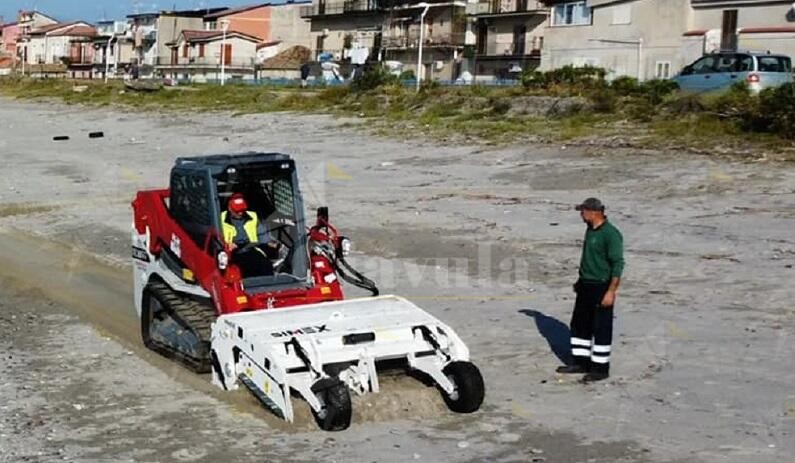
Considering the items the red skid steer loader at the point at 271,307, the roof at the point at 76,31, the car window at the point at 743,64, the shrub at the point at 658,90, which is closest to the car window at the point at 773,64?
the car window at the point at 743,64

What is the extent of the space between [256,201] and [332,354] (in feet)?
8.88

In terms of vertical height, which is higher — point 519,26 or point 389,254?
point 519,26

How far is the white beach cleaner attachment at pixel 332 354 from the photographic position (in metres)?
9.41

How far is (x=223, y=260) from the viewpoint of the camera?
1089 cm

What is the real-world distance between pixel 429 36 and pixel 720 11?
34.8 m

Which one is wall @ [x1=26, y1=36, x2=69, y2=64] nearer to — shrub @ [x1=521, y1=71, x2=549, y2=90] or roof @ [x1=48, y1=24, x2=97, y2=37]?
roof @ [x1=48, y1=24, x2=97, y2=37]

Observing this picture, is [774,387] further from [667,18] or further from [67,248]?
[667,18]

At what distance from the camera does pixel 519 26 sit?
72250 millimetres

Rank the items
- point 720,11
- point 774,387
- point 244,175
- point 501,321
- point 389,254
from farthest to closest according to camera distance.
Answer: point 720,11
point 389,254
point 501,321
point 244,175
point 774,387

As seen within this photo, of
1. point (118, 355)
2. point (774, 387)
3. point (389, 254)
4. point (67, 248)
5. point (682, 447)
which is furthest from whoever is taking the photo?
point (67, 248)

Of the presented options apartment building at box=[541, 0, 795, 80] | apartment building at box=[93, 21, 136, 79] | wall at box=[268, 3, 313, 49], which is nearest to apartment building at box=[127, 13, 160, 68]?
apartment building at box=[93, 21, 136, 79]

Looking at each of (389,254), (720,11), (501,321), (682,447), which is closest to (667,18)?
(720,11)

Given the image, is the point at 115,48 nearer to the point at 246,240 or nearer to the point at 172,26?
the point at 172,26

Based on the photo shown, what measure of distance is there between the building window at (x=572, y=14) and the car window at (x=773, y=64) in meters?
20.5
